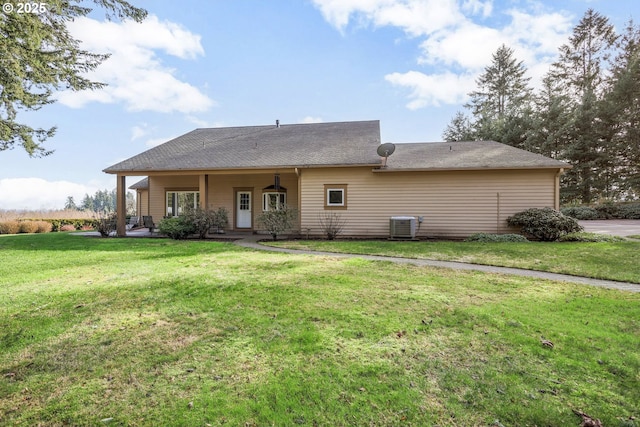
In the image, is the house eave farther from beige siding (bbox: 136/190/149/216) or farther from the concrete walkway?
beige siding (bbox: 136/190/149/216)

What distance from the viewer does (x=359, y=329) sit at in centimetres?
336

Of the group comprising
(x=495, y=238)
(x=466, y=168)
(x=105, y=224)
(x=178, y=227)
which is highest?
(x=466, y=168)

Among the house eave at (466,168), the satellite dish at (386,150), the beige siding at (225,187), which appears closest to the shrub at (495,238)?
the house eave at (466,168)

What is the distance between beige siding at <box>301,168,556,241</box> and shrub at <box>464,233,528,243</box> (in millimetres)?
850

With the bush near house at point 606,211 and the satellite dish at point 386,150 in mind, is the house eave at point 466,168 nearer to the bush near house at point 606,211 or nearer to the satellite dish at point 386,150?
the satellite dish at point 386,150

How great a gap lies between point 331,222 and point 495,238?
20.1 ft

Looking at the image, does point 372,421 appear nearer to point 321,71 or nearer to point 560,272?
point 560,272

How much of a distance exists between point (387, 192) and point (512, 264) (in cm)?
604

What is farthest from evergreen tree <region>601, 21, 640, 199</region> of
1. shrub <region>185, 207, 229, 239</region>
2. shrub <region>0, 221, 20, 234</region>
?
shrub <region>0, 221, 20, 234</region>

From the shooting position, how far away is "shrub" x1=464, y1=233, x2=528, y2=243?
10641mm

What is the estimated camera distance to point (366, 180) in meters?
12.5

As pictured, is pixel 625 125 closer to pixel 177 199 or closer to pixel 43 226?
pixel 177 199

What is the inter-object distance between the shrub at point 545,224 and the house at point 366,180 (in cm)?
57

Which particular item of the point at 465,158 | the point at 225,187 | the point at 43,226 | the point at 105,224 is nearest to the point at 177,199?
the point at 225,187
